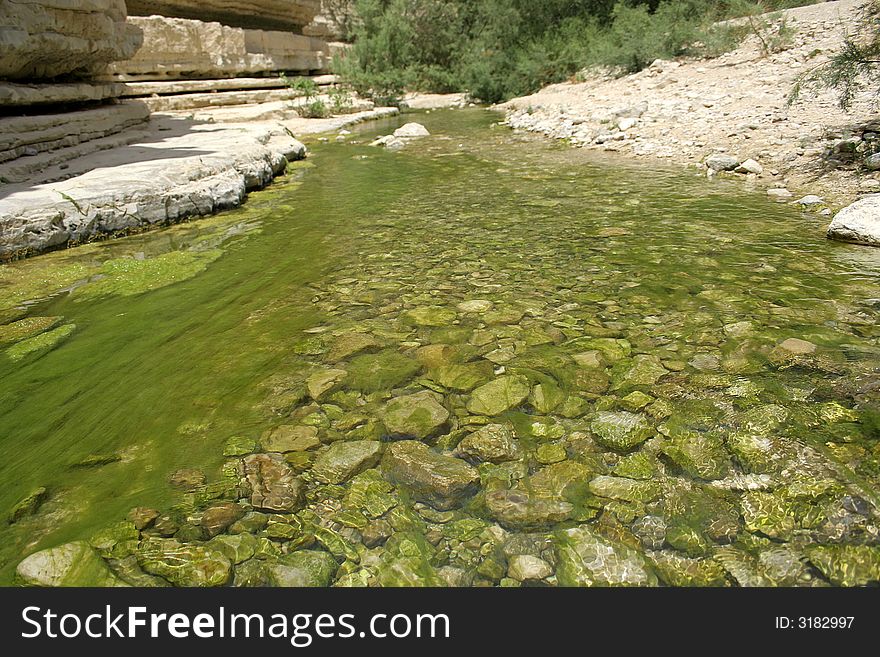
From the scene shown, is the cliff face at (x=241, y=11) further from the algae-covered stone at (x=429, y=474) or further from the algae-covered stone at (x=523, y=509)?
the algae-covered stone at (x=523, y=509)

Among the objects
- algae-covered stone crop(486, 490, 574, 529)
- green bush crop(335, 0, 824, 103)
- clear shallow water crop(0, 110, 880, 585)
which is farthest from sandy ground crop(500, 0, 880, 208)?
algae-covered stone crop(486, 490, 574, 529)

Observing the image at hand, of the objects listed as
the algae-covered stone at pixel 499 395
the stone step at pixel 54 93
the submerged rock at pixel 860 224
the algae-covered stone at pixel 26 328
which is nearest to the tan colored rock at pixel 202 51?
the stone step at pixel 54 93

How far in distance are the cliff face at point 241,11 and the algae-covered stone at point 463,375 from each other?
15.9 m

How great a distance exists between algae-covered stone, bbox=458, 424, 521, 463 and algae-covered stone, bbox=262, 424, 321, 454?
626mm

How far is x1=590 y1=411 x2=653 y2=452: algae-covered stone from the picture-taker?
212 centimetres

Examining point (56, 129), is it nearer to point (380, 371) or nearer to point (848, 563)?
point (380, 371)

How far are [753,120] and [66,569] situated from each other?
29.2 ft

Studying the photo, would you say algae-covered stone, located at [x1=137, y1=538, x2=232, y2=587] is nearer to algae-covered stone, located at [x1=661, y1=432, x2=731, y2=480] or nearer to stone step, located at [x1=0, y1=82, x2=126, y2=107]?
algae-covered stone, located at [x1=661, y1=432, x2=731, y2=480]

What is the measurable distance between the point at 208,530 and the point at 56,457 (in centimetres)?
88

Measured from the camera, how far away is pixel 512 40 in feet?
70.2

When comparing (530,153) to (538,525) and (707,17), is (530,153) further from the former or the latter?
(707,17)

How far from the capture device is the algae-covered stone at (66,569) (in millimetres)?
1599
